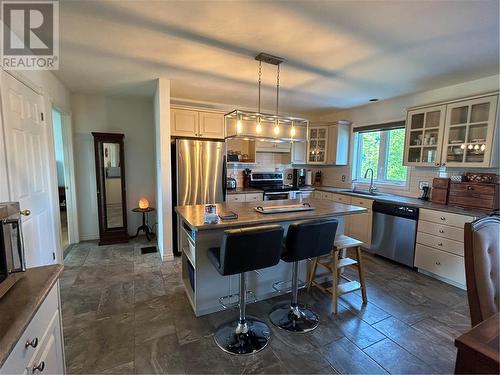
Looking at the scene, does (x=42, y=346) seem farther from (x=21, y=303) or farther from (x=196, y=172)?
(x=196, y=172)

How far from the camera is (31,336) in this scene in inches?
36.7

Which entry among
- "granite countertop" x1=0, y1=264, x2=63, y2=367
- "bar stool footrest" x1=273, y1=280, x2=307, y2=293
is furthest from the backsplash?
"granite countertop" x1=0, y1=264, x2=63, y2=367

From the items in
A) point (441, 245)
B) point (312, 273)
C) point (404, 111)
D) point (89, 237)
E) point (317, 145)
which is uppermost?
point (404, 111)

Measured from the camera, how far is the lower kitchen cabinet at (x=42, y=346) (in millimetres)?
827

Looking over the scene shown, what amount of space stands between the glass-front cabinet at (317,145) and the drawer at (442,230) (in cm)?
224

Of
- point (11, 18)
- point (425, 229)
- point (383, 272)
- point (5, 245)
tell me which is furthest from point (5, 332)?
point (425, 229)

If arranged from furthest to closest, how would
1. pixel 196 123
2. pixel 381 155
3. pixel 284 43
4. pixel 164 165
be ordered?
pixel 381 155 → pixel 196 123 → pixel 164 165 → pixel 284 43

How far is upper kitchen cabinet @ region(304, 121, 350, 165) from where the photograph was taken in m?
4.67

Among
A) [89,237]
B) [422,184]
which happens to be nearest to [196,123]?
[89,237]

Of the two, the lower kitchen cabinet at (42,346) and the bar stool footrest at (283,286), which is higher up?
the lower kitchen cabinet at (42,346)

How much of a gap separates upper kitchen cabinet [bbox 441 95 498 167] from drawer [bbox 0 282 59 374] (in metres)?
4.14

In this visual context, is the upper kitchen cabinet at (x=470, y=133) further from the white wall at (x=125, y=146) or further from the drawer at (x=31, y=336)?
the white wall at (x=125, y=146)

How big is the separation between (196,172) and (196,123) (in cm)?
89

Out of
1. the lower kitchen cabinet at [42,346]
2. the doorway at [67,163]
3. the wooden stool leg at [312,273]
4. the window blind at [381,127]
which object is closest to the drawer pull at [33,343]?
the lower kitchen cabinet at [42,346]
